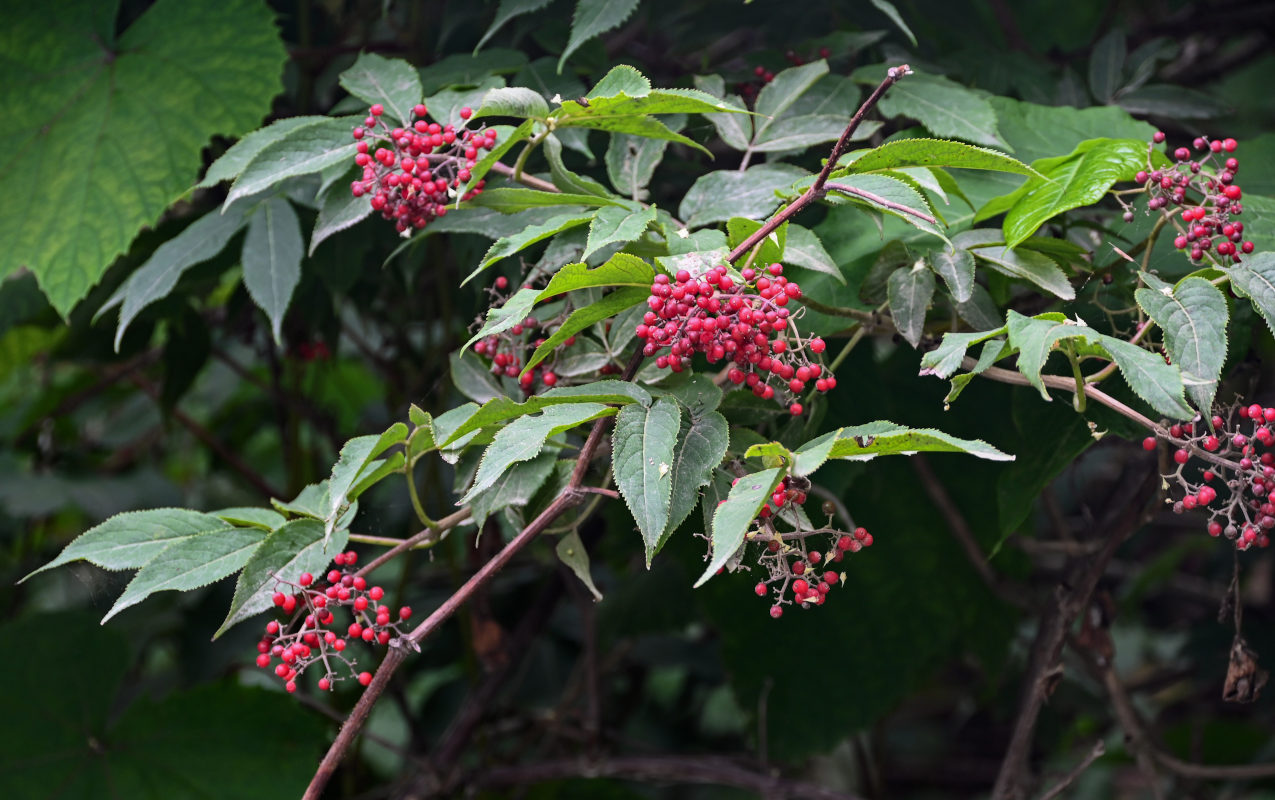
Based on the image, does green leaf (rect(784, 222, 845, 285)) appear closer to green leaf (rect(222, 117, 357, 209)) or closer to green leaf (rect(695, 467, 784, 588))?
green leaf (rect(695, 467, 784, 588))

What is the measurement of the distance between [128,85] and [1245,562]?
1916mm

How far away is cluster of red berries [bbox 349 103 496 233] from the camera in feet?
2.72

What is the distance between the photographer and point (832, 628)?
1.46 meters

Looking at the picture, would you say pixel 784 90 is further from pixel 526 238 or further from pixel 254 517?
pixel 254 517

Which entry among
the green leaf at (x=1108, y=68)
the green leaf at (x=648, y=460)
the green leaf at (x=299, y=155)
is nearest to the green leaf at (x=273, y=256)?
the green leaf at (x=299, y=155)

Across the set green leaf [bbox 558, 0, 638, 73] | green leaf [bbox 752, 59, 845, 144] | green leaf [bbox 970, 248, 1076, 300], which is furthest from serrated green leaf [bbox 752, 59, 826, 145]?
green leaf [bbox 970, 248, 1076, 300]

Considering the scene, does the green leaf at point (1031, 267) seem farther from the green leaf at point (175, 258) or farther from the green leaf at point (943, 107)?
the green leaf at point (175, 258)

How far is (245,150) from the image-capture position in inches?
37.2

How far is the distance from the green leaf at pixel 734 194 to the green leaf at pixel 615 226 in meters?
0.10

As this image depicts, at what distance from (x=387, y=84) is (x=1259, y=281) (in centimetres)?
75

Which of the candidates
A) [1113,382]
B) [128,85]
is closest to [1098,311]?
[1113,382]

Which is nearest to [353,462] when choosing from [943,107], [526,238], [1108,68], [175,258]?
[526,238]

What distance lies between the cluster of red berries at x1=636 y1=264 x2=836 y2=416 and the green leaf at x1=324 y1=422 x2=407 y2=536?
205 mm

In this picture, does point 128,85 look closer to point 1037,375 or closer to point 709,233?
point 709,233
